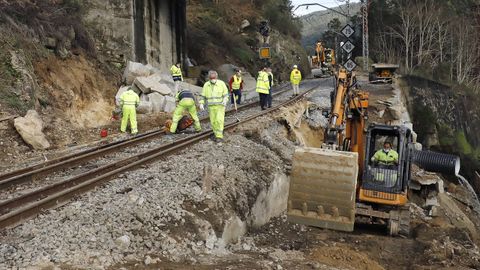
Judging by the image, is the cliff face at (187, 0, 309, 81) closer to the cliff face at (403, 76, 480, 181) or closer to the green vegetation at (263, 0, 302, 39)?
the green vegetation at (263, 0, 302, 39)

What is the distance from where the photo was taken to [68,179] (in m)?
8.34

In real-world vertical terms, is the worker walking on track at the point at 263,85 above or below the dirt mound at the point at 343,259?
above

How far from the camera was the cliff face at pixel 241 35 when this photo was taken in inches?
1471

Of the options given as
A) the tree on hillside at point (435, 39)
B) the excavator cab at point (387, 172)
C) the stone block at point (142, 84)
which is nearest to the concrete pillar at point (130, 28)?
the stone block at point (142, 84)

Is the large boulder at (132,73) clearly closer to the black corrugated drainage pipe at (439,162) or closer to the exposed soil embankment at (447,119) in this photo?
the black corrugated drainage pipe at (439,162)

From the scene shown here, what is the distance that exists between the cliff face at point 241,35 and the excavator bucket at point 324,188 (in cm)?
2622

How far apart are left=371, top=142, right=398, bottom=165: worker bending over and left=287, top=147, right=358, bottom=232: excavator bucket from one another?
2.55 meters

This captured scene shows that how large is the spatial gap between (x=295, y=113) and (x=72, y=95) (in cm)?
829

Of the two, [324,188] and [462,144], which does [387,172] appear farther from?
[462,144]

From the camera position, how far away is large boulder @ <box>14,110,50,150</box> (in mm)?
12336

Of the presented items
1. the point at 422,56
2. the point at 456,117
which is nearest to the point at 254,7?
the point at 422,56

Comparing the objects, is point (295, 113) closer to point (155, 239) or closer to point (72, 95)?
point (72, 95)

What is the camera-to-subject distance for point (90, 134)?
1467cm

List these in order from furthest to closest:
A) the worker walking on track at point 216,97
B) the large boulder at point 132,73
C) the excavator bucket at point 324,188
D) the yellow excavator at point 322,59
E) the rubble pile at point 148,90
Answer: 1. the yellow excavator at point 322,59
2. the large boulder at point 132,73
3. the rubble pile at point 148,90
4. the worker walking on track at point 216,97
5. the excavator bucket at point 324,188
